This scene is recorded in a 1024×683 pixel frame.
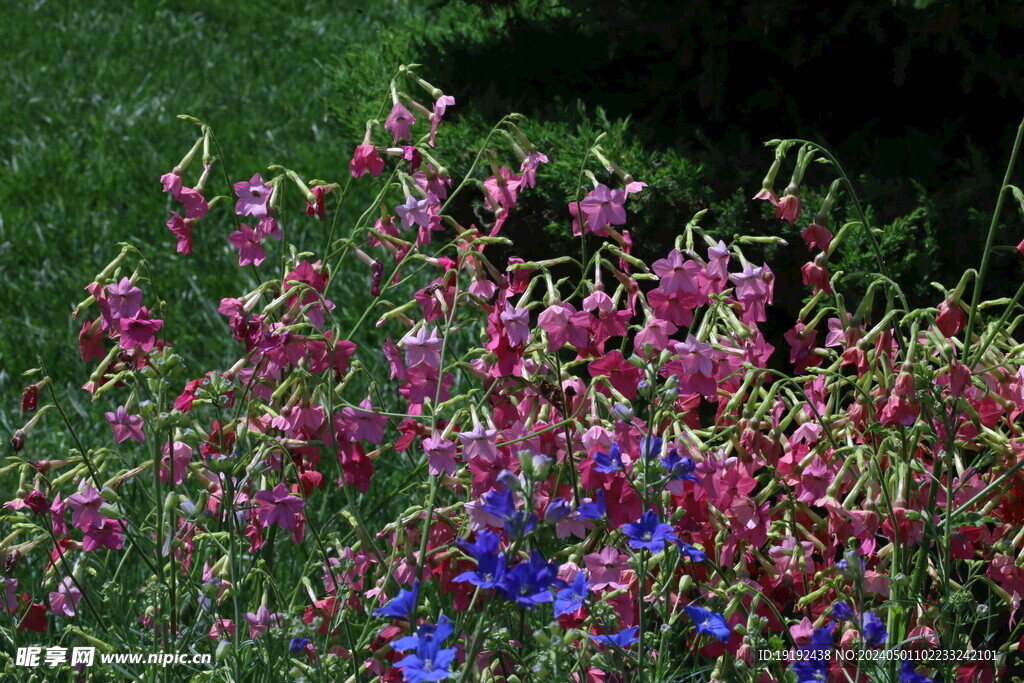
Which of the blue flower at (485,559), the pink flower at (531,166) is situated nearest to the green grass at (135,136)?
the pink flower at (531,166)

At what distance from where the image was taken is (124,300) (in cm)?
197

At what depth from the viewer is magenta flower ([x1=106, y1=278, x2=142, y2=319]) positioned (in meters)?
1.96

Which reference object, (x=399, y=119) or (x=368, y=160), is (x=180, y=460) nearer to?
(x=368, y=160)

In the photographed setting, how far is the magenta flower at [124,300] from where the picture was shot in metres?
1.96

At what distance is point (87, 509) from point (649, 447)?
1039 millimetres

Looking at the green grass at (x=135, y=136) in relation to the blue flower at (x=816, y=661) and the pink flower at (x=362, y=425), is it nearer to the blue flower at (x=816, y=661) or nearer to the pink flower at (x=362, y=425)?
the pink flower at (x=362, y=425)

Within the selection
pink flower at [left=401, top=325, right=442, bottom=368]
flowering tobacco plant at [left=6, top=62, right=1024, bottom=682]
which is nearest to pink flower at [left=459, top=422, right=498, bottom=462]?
flowering tobacco plant at [left=6, top=62, right=1024, bottom=682]

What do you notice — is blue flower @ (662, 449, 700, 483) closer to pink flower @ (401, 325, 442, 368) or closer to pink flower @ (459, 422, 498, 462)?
pink flower @ (459, 422, 498, 462)

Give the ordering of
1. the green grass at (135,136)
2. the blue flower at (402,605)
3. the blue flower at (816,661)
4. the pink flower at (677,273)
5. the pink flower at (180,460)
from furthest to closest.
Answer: the green grass at (135,136), the pink flower at (180,460), the pink flower at (677,273), the blue flower at (816,661), the blue flower at (402,605)

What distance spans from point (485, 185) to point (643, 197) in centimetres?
77

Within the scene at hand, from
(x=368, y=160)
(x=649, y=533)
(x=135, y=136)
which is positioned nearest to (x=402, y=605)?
(x=649, y=533)

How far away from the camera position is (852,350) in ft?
6.56

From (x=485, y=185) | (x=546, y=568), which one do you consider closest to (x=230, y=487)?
(x=546, y=568)

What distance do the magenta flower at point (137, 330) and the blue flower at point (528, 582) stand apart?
3.01 feet
